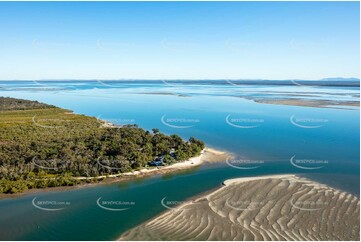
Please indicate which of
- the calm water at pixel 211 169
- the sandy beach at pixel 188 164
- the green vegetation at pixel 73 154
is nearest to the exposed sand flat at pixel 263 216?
the calm water at pixel 211 169

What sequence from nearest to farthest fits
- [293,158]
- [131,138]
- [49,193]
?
[49,193]
[293,158]
[131,138]

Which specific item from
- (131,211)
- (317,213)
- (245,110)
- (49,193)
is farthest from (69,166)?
(245,110)

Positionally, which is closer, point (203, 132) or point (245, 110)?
point (203, 132)

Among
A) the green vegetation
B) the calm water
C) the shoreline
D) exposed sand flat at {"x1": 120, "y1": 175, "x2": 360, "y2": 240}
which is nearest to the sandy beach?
the shoreline

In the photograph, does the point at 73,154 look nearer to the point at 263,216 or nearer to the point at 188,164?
the point at 188,164

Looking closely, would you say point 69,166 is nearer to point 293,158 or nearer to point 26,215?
point 26,215

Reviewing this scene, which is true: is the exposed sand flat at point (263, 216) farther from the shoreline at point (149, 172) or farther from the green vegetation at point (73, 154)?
the green vegetation at point (73, 154)
